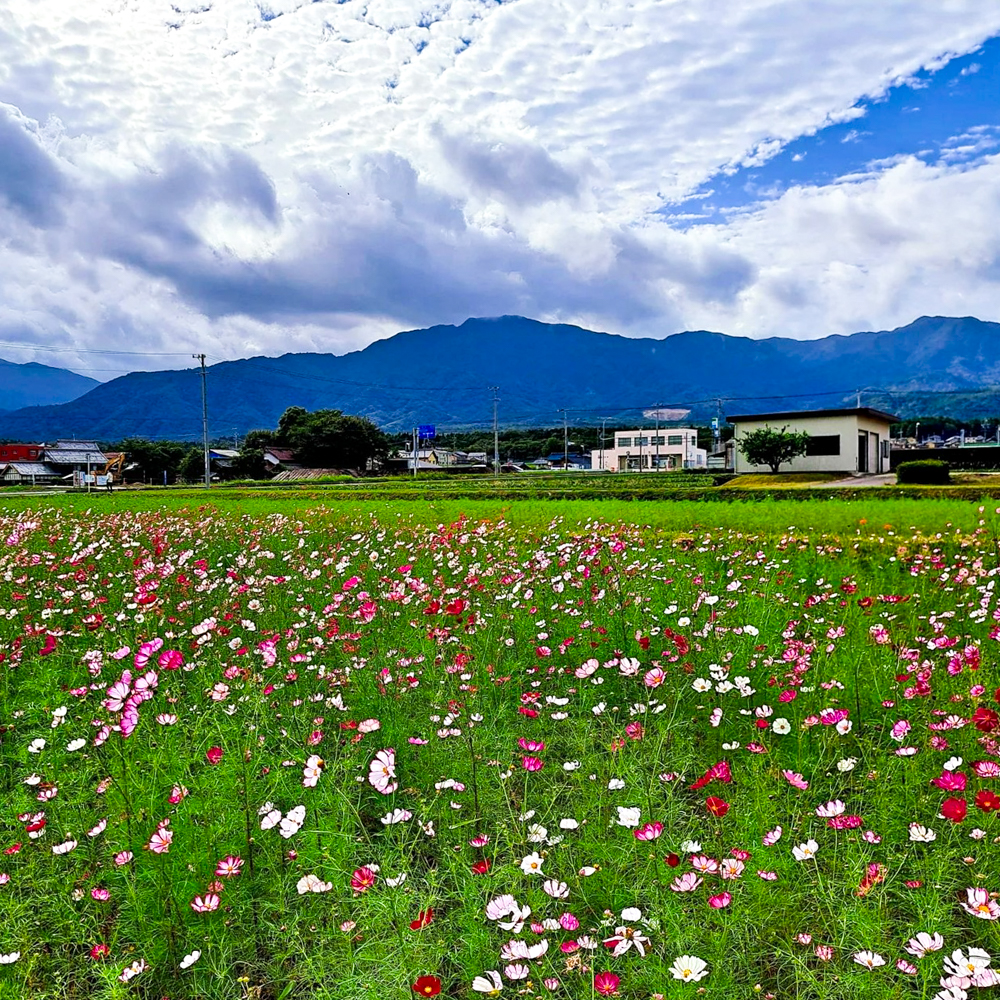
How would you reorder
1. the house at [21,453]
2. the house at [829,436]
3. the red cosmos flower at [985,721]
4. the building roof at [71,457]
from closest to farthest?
the red cosmos flower at [985,721]
the house at [829,436]
the building roof at [71,457]
the house at [21,453]

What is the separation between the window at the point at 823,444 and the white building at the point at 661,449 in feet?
116

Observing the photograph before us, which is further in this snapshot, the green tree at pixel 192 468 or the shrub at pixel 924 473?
the green tree at pixel 192 468

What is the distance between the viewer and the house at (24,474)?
65.1 metres

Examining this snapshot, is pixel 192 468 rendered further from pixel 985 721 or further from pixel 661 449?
pixel 985 721

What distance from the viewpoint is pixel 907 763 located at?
2.76m

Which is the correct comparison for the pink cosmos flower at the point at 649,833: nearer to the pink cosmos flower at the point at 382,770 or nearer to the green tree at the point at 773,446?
the pink cosmos flower at the point at 382,770

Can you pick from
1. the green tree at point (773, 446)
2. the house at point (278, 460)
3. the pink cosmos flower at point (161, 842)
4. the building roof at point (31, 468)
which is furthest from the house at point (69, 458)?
the pink cosmos flower at point (161, 842)

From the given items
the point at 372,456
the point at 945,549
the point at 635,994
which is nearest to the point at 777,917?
the point at 635,994

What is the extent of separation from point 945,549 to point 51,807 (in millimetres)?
6990

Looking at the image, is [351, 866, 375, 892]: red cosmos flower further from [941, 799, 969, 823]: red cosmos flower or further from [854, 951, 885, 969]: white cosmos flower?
[941, 799, 969, 823]: red cosmos flower

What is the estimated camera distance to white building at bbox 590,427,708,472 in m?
75.8

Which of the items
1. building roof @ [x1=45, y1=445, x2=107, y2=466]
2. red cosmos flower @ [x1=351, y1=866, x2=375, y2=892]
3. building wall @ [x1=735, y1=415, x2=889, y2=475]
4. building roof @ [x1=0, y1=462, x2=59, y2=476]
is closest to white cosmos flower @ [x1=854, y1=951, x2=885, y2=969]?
red cosmos flower @ [x1=351, y1=866, x2=375, y2=892]

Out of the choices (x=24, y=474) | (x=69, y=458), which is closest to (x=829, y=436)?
(x=24, y=474)

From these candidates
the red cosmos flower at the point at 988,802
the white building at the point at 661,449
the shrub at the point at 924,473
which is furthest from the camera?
the white building at the point at 661,449
